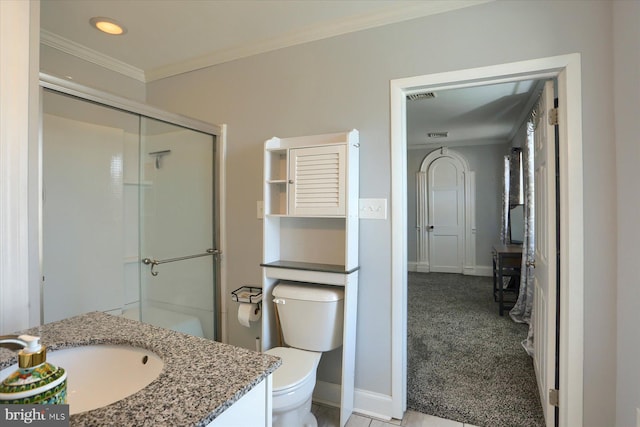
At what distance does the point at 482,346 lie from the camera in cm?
300

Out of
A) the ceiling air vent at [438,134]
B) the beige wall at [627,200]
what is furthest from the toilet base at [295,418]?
the ceiling air vent at [438,134]

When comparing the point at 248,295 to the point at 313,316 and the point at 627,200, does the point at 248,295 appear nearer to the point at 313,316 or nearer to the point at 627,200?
the point at 313,316

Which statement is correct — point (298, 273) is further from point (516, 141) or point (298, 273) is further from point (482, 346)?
point (516, 141)

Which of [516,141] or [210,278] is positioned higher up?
[516,141]

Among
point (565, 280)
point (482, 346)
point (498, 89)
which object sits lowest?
point (482, 346)

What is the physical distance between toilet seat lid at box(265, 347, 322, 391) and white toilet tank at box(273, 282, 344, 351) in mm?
72

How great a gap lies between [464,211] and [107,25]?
5.69 m

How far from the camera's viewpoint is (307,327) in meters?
1.96

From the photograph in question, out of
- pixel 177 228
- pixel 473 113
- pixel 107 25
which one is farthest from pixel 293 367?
pixel 473 113

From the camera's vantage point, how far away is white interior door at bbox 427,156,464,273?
611 centimetres

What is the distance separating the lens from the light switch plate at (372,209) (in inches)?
78.5

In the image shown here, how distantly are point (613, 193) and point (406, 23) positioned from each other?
1.37m

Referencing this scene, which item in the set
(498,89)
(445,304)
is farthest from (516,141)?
(445,304)

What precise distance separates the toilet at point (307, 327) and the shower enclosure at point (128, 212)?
783mm
